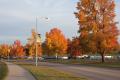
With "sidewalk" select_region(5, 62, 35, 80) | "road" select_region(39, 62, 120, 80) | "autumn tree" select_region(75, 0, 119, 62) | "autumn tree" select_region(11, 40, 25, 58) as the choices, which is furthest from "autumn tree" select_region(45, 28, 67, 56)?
"sidewalk" select_region(5, 62, 35, 80)

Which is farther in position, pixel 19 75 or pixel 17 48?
pixel 17 48

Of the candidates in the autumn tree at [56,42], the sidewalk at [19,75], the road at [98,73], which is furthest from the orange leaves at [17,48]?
the sidewalk at [19,75]

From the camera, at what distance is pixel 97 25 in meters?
62.7

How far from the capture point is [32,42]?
106062 millimetres

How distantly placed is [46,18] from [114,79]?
2941 centimetres

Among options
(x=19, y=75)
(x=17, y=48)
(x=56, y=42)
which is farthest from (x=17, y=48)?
(x=19, y=75)

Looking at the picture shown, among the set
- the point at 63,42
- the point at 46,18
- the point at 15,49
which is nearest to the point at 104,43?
the point at 46,18

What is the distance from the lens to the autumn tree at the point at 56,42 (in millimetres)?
91125

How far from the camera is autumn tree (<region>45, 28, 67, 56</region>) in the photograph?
9112 centimetres

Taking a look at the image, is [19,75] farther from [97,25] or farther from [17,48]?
[17,48]

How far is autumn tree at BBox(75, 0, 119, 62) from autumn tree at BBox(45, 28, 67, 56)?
26678 millimetres

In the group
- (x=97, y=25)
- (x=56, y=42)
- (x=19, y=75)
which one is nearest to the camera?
(x=19, y=75)

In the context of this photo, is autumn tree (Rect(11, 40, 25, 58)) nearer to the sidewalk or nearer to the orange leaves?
the orange leaves

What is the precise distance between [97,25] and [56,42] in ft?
96.5
